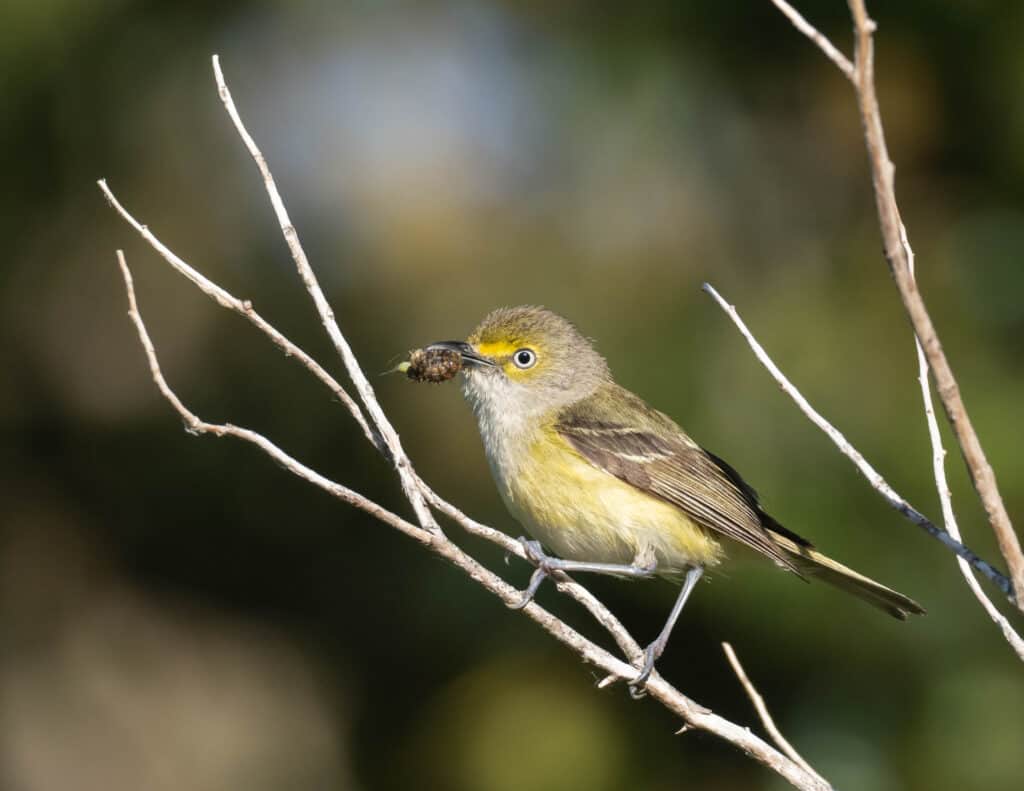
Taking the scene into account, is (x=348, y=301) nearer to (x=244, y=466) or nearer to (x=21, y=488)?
(x=244, y=466)

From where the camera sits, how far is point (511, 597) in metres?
2.60

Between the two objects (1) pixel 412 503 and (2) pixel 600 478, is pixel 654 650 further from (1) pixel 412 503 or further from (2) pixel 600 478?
(1) pixel 412 503

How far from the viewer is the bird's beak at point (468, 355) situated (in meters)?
4.05

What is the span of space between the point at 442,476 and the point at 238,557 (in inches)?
63.5

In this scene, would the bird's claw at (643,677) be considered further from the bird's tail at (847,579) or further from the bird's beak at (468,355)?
the bird's beak at (468,355)

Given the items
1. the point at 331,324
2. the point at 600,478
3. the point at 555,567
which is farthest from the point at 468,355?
the point at 331,324

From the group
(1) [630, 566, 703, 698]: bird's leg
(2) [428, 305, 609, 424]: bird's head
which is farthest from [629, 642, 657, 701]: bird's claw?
(2) [428, 305, 609, 424]: bird's head

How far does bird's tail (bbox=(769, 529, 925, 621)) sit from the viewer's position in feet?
11.4

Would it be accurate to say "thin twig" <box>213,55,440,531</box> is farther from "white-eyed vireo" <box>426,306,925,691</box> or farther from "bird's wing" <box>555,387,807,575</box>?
"bird's wing" <box>555,387,807,575</box>

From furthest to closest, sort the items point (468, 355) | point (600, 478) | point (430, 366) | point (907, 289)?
point (468, 355) → point (430, 366) → point (600, 478) → point (907, 289)

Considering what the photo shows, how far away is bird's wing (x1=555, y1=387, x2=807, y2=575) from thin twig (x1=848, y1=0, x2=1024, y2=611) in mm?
1956

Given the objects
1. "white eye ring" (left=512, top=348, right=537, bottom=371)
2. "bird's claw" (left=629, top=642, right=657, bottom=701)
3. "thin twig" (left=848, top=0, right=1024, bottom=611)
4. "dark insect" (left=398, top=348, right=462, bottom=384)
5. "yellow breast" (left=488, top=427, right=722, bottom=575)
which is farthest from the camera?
"white eye ring" (left=512, top=348, right=537, bottom=371)

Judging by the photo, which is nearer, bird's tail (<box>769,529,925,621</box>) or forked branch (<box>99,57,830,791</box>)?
forked branch (<box>99,57,830,791</box>)

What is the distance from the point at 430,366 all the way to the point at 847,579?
58.7 inches
